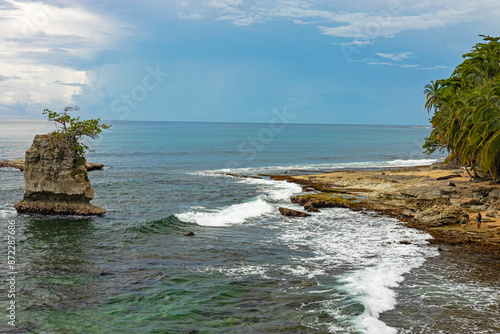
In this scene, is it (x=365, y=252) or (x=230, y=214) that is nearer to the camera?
(x=365, y=252)

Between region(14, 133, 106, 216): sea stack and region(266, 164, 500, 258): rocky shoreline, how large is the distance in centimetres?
1855

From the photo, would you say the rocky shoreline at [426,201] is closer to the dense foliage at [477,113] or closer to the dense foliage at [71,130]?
the dense foliage at [477,113]

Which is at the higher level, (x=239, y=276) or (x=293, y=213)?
(x=293, y=213)

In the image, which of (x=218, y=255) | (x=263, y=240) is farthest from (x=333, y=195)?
(x=218, y=255)

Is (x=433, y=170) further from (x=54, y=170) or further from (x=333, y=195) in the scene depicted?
(x=54, y=170)

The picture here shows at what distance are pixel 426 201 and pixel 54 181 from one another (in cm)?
2845

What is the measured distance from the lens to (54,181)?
96.8ft

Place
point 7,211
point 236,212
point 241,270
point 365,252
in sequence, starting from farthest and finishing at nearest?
point 236,212, point 7,211, point 365,252, point 241,270

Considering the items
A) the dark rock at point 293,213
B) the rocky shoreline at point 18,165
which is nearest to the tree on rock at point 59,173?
the dark rock at point 293,213

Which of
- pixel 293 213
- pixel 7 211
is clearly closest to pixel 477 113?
pixel 293 213

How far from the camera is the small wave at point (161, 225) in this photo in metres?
27.5

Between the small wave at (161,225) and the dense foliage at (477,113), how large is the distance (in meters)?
23.8

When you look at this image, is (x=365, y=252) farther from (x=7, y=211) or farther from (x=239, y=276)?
(x=7, y=211)

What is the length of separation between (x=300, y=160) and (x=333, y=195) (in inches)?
1886
